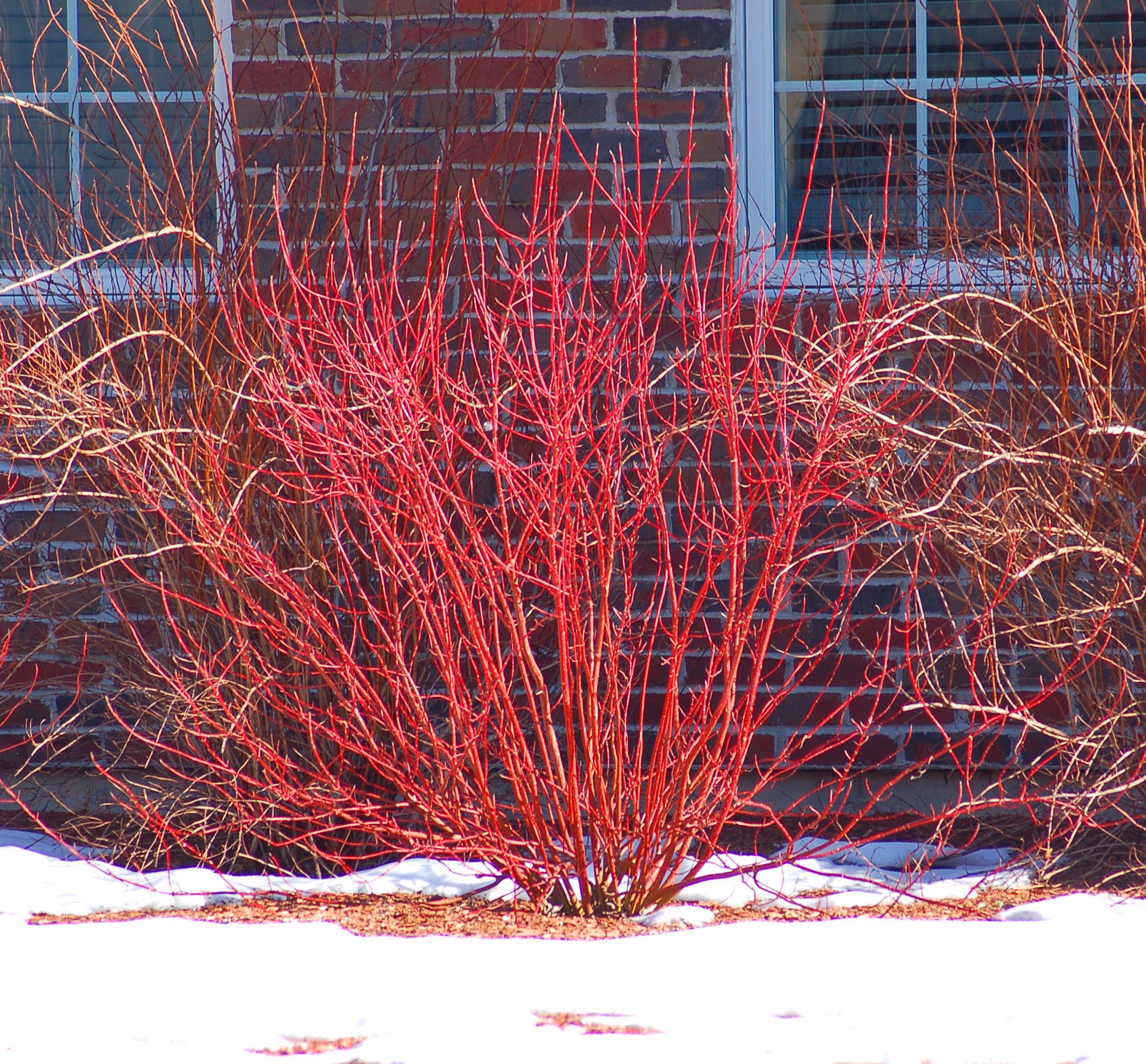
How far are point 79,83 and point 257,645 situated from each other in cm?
216

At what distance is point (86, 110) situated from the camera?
3811 mm

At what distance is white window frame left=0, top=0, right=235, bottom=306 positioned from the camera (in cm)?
294

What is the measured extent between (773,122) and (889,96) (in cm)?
40

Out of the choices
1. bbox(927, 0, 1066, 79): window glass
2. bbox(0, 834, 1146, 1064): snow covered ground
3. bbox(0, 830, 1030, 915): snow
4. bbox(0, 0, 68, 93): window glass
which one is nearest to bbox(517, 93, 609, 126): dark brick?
bbox(927, 0, 1066, 79): window glass

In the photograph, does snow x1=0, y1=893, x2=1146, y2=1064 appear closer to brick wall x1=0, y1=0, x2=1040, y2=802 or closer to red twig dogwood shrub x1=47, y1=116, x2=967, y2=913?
red twig dogwood shrub x1=47, y1=116, x2=967, y2=913

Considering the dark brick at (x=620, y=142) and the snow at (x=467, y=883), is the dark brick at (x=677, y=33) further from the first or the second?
the snow at (x=467, y=883)

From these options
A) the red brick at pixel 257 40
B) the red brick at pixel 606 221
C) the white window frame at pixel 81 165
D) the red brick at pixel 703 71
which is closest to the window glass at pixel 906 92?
the red brick at pixel 703 71

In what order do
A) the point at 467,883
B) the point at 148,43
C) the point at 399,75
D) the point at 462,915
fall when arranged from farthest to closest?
the point at 148,43 → the point at 399,75 → the point at 467,883 → the point at 462,915

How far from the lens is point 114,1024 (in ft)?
6.56

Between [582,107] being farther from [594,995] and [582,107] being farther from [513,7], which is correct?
[594,995]

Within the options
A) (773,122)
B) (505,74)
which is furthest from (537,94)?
(773,122)

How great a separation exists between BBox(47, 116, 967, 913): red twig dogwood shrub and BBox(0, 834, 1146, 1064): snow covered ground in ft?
0.91

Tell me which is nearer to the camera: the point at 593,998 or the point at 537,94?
the point at 593,998

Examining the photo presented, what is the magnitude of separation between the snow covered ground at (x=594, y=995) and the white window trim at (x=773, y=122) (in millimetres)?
1868
